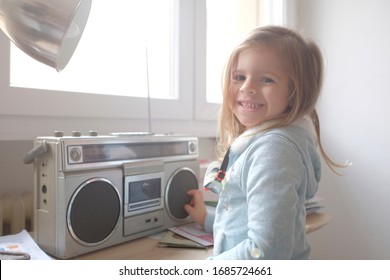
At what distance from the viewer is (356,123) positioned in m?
1.38

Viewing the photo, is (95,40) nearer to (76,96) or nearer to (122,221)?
(76,96)

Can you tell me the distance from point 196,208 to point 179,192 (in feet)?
0.18

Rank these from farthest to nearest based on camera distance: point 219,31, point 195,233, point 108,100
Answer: point 219,31
point 108,100
point 195,233

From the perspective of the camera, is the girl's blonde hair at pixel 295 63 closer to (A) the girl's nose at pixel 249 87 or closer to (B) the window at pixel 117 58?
(A) the girl's nose at pixel 249 87

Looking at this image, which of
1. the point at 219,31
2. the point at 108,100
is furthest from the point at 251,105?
the point at 219,31

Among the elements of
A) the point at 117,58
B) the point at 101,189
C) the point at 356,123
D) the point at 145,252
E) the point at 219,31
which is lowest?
the point at 145,252

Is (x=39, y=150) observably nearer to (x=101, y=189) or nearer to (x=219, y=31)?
(x=101, y=189)

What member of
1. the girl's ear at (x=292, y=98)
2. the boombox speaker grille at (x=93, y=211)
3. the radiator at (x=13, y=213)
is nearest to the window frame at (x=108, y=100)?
the radiator at (x=13, y=213)

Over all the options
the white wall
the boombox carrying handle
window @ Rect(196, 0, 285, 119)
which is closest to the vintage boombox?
the boombox carrying handle

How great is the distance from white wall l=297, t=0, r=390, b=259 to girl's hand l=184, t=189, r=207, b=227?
2.84 ft

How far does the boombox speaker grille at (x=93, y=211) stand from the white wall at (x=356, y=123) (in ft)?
3.60

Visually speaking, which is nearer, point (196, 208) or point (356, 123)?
point (196, 208)

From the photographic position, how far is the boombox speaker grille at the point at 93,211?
0.59 metres

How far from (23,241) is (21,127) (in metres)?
0.29
